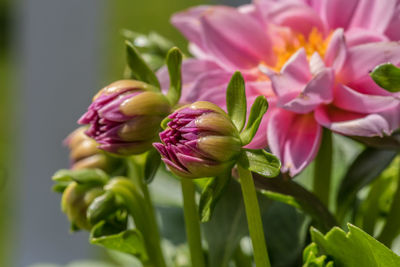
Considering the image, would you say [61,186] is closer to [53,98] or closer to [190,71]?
[190,71]

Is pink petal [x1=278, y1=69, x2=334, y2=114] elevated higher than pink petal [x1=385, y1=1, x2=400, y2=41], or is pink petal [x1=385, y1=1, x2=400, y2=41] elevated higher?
pink petal [x1=385, y1=1, x2=400, y2=41]

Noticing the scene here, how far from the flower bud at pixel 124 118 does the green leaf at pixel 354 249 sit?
0.06m

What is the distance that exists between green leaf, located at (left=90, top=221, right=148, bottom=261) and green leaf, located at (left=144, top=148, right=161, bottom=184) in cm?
2

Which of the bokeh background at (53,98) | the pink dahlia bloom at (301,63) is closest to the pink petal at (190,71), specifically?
the pink dahlia bloom at (301,63)

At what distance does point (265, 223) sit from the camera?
0.30 m

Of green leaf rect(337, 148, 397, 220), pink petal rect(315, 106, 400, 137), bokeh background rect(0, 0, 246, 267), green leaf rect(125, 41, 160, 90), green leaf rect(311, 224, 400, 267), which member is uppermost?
green leaf rect(125, 41, 160, 90)

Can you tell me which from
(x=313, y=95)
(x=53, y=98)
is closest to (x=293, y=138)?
(x=313, y=95)

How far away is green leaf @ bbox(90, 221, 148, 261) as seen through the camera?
9.2 inches

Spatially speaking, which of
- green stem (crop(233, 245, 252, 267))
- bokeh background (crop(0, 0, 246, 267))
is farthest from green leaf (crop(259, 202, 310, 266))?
bokeh background (crop(0, 0, 246, 267))

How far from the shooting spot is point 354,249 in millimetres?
203

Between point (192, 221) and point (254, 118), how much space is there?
0.05 meters

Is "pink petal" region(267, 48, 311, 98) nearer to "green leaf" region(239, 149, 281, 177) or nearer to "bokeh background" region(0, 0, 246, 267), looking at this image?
"green leaf" region(239, 149, 281, 177)

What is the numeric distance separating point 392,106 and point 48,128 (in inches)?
67.2

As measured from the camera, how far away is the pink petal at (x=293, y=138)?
232mm
